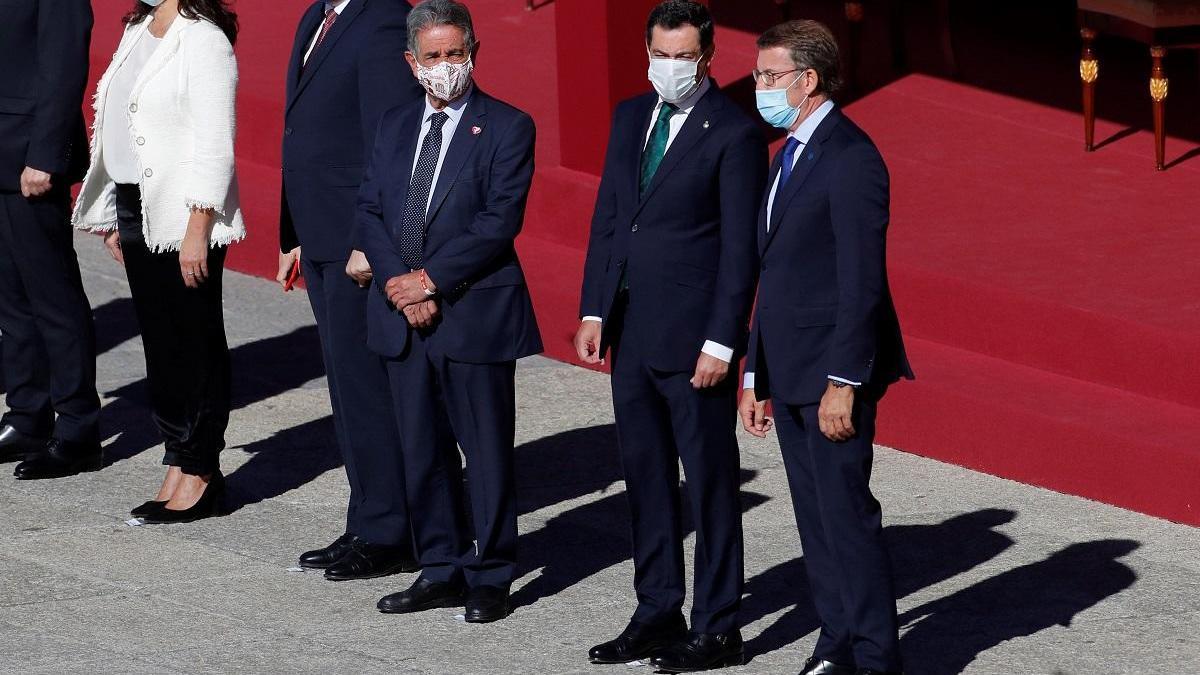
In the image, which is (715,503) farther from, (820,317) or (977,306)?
(977,306)

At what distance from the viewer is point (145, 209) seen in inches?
290

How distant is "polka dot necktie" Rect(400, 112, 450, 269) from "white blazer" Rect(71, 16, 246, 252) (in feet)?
3.11

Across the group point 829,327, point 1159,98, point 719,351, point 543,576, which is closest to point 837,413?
point 829,327

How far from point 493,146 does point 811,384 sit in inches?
51.5

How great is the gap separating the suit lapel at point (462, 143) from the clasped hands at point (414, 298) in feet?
0.72

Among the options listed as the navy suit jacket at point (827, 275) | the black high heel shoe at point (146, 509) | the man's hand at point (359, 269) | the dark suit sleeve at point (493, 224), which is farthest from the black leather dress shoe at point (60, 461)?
the navy suit jacket at point (827, 275)

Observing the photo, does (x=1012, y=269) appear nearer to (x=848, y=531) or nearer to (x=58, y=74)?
(x=848, y=531)

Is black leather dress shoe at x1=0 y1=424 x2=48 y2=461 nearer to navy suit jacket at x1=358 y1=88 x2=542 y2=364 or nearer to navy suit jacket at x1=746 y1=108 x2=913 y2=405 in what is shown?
navy suit jacket at x1=358 y1=88 x2=542 y2=364

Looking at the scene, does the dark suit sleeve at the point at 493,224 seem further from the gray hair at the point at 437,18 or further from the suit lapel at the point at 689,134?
the suit lapel at the point at 689,134

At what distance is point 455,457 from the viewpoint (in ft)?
22.8

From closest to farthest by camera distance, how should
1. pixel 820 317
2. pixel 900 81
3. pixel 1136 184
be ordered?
pixel 820 317 → pixel 1136 184 → pixel 900 81

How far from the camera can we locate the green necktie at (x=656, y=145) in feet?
20.5

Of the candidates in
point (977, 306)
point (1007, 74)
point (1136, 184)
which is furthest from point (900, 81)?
point (977, 306)

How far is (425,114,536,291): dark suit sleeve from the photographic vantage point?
654cm
